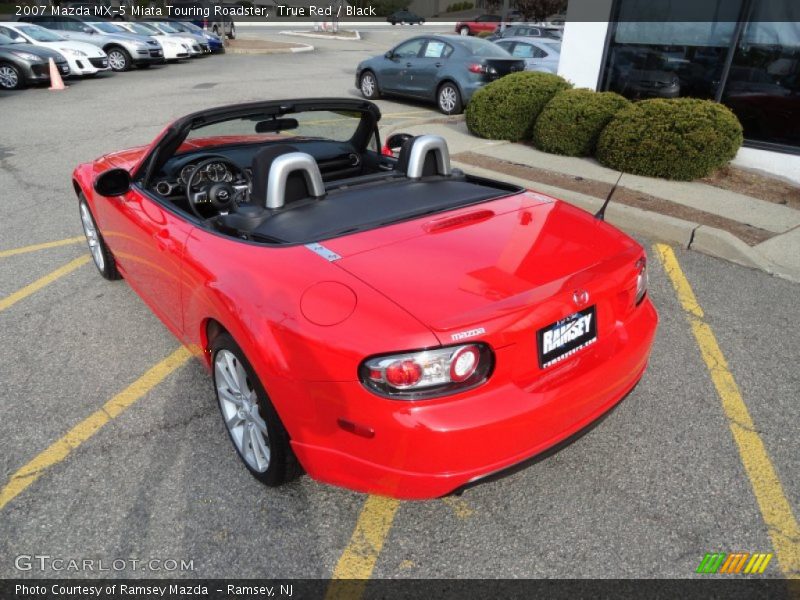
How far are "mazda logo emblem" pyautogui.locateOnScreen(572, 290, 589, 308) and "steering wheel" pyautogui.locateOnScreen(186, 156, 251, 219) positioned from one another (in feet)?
6.69

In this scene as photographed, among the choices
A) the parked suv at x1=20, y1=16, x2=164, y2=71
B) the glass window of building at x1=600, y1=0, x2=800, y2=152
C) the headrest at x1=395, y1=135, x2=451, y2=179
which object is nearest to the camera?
the headrest at x1=395, y1=135, x2=451, y2=179

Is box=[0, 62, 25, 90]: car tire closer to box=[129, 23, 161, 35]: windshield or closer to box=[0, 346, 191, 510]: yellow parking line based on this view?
box=[129, 23, 161, 35]: windshield

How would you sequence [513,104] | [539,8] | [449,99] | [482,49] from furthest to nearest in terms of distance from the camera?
[539,8] → [449,99] → [482,49] → [513,104]

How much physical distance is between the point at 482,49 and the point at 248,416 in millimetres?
11115

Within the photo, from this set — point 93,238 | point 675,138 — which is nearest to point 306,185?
point 93,238

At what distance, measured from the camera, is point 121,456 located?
2.73 metres

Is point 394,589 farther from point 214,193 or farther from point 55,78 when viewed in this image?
point 55,78

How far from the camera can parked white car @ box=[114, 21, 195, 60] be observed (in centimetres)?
2109

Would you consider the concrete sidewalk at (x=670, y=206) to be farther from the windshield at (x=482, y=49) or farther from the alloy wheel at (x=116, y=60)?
the alloy wheel at (x=116, y=60)

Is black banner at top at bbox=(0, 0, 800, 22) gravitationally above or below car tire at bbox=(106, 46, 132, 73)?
above

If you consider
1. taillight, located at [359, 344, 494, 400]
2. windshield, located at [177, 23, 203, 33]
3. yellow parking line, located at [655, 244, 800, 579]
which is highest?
windshield, located at [177, 23, 203, 33]

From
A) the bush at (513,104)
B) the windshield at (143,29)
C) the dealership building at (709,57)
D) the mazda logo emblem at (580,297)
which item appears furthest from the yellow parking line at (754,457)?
the windshield at (143,29)

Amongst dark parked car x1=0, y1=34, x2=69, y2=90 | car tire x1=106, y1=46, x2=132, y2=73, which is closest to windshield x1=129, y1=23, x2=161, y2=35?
car tire x1=106, y1=46, x2=132, y2=73

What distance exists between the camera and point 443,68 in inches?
466
